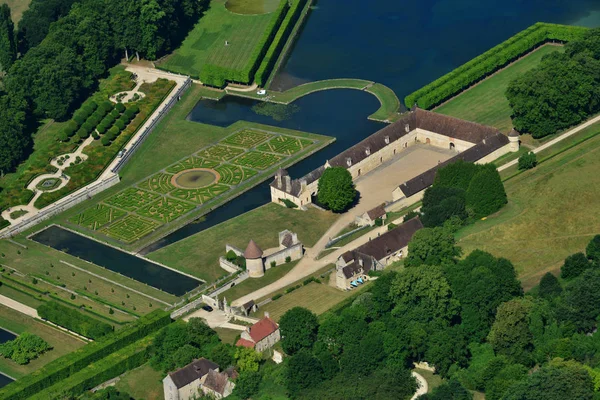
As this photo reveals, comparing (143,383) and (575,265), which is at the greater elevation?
(575,265)

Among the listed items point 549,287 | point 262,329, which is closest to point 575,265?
point 549,287

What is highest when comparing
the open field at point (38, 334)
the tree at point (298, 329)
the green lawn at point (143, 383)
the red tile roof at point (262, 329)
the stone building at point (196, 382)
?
the tree at point (298, 329)

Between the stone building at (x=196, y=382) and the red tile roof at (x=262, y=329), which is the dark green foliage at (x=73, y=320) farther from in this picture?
the red tile roof at (x=262, y=329)

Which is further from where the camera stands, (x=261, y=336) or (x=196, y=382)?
(x=261, y=336)

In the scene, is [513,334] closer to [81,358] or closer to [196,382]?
[196,382]

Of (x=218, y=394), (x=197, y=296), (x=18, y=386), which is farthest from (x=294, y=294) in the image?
(x=18, y=386)

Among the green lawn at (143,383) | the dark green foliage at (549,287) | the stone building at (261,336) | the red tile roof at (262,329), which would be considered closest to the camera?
the green lawn at (143,383)

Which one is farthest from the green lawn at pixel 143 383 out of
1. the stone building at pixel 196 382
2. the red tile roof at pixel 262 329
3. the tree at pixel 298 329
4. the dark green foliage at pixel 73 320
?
the tree at pixel 298 329
